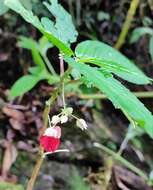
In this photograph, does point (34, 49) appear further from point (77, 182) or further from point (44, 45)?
point (77, 182)

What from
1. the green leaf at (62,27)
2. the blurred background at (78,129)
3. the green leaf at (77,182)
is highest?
the green leaf at (62,27)

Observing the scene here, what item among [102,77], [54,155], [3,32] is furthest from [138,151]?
[102,77]

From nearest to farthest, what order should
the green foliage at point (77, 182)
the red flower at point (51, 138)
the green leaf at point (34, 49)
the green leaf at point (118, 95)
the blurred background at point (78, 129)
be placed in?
1. the green leaf at point (118, 95)
2. the red flower at point (51, 138)
3. the green foliage at point (77, 182)
4. the blurred background at point (78, 129)
5. the green leaf at point (34, 49)

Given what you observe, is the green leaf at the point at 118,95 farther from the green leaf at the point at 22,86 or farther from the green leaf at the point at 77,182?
the green leaf at the point at 22,86

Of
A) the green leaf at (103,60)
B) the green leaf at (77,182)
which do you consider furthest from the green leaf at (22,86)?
the green leaf at (103,60)

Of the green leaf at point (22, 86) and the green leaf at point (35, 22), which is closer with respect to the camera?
the green leaf at point (35, 22)

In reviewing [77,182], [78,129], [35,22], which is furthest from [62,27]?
[78,129]

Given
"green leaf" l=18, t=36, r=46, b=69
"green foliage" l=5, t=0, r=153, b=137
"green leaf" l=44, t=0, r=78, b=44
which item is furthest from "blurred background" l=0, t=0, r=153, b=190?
"green foliage" l=5, t=0, r=153, b=137
